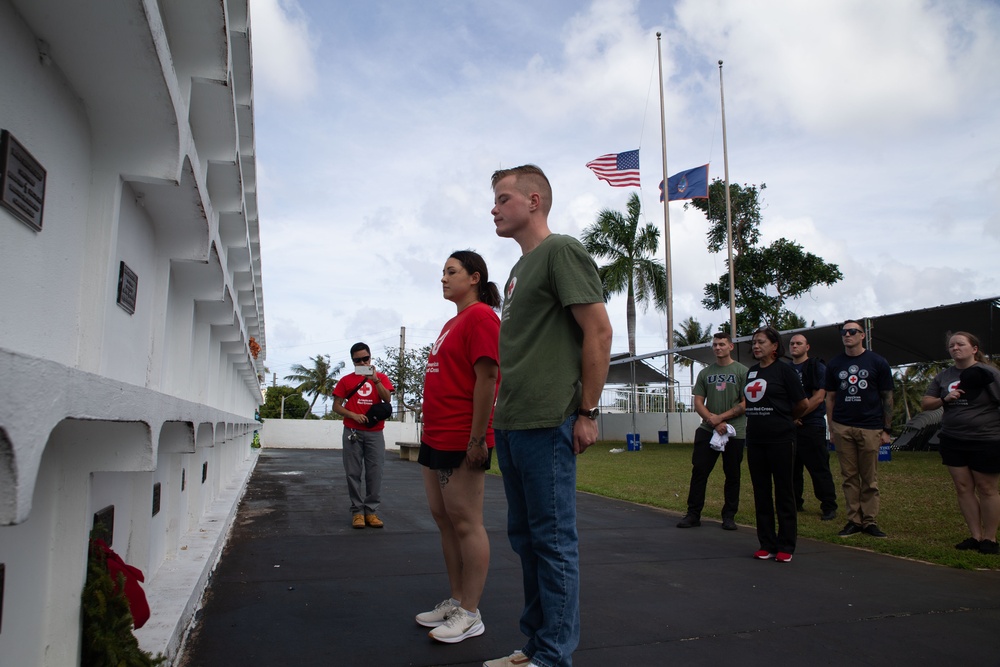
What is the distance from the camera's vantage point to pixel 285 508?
322 inches

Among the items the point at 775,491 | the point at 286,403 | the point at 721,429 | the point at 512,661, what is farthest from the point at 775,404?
the point at 286,403

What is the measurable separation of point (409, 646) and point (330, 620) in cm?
59

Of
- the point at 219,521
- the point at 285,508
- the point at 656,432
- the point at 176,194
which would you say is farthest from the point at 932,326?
the point at 176,194

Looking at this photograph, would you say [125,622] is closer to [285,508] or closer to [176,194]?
[176,194]

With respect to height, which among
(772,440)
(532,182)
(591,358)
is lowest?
(772,440)

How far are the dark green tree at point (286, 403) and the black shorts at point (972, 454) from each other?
62.1 meters

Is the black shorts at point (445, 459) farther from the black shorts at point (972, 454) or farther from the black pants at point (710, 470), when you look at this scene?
the black shorts at point (972, 454)

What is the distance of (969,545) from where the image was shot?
218 inches

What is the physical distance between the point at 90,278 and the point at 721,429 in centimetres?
576

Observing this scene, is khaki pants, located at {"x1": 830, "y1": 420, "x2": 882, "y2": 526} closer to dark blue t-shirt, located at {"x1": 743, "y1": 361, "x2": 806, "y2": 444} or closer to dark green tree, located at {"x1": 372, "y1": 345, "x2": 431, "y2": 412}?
dark blue t-shirt, located at {"x1": 743, "y1": 361, "x2": 806, "y2": 444}

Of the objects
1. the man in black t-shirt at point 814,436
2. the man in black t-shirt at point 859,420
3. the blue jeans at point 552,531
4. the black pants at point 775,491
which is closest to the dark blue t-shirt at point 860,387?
the man in black t-shirt at point 859,420

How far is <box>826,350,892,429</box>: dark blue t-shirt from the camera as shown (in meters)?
6.64

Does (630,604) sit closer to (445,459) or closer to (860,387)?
(445,459)

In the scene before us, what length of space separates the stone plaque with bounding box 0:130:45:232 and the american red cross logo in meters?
5.03
